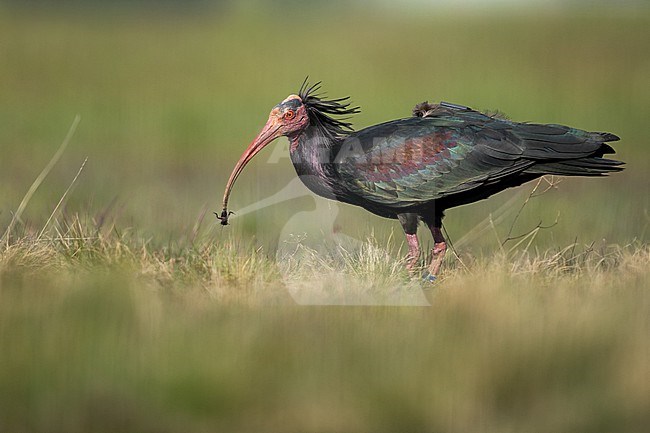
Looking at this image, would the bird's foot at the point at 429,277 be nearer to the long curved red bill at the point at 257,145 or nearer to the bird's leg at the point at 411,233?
the bird's leg at the point at 411,233

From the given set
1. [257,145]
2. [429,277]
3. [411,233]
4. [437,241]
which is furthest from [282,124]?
[429,277]

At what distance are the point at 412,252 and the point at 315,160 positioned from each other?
576mm

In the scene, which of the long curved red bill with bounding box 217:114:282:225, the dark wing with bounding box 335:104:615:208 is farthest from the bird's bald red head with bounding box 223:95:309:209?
the dark wing with bounding box 335:104:615:208

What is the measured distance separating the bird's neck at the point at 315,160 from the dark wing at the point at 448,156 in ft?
0.31

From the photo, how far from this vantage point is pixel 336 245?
15.8 ft

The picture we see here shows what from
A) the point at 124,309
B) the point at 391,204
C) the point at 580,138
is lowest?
the point at 124,309

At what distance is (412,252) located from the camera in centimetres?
487

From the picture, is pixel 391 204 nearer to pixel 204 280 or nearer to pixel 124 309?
pixel 204 280

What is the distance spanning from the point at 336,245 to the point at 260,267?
496 mm

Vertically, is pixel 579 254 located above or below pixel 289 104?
below

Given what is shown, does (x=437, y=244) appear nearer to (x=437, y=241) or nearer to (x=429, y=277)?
(x=437, y=241)

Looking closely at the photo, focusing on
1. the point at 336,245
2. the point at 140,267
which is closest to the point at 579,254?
the point at 336,245

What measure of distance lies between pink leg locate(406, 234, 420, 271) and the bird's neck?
0.38 meters

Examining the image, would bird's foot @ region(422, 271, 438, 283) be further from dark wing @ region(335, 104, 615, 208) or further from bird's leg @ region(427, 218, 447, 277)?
dark wing @ region(335, 104, 615, 208)
